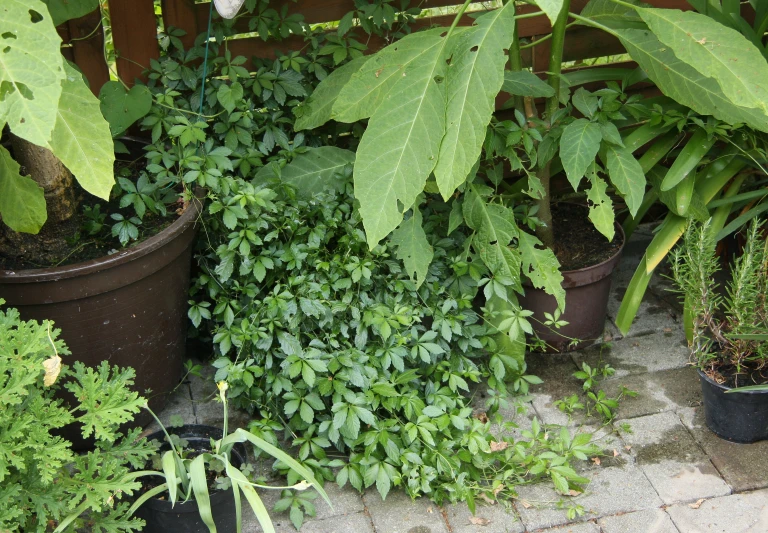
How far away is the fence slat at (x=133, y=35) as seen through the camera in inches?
131

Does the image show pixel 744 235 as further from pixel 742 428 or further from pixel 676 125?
pixel 742 428

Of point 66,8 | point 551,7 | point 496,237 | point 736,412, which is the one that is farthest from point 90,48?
point 736,412

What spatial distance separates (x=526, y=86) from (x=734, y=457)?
1498 mm

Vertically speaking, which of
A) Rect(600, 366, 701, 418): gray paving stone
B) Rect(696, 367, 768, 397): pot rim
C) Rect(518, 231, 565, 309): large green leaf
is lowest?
Rect(600, 366, 701, 418): gray paving stone

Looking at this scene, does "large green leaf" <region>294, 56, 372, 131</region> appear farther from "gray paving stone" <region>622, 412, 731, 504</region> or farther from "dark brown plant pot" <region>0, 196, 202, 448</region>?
"gray paving stone" <region>622, 412, 731, 504</region>

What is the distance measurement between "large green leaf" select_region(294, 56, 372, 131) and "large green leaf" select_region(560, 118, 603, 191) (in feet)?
2.78

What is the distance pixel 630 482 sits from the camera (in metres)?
2.89

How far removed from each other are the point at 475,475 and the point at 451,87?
128cm

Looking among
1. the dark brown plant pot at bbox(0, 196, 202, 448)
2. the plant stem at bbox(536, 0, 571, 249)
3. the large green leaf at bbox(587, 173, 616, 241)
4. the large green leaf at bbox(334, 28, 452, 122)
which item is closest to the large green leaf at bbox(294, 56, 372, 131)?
the large green leaf at bbox(334, 28, 452, 122)

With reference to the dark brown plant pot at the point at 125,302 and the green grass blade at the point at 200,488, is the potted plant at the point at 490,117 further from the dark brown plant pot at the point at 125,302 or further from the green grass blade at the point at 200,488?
the green grass blade at the point at 200,488

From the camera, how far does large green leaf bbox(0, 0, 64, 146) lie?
74.5 inches

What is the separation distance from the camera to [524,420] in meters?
3.18

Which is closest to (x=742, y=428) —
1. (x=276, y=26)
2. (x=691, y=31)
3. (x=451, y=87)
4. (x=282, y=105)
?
(x=691, y=31)

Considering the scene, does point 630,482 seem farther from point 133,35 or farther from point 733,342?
point 133,35
